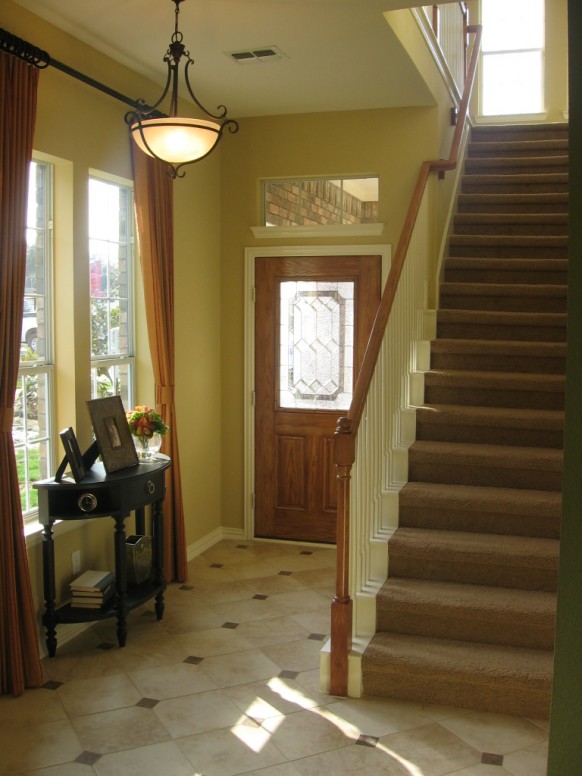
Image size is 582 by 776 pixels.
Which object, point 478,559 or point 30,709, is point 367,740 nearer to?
point 478,559

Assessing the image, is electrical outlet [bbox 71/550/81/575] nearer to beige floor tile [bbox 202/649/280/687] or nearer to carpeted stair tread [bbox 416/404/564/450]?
beige floor tile [bbox 202/649/280/687]

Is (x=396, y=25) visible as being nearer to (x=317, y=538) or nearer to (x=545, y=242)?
(x=545, y=242)

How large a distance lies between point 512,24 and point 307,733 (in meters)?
8.40

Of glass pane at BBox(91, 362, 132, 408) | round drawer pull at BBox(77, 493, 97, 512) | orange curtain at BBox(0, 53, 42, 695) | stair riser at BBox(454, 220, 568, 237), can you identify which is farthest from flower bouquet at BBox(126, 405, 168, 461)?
stair riser at BBox(454, 220, 568, 237)

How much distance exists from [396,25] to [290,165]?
1.81 m

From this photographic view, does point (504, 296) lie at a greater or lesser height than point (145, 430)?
greater

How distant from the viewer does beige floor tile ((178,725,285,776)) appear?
302cm

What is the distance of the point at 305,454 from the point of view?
596 centimetres

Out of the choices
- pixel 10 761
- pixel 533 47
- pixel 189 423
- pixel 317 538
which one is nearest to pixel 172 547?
pixel 189 423

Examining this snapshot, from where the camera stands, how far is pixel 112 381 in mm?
4789

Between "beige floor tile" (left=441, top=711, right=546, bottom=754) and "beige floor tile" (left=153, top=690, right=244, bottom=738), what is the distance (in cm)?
91

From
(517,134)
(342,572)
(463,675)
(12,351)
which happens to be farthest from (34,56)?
(517,134)

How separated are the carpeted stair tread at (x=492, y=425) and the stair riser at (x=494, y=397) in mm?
54

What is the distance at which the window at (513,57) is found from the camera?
8977 mm
